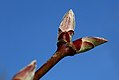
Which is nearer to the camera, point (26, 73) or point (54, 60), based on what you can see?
point (26, 73)

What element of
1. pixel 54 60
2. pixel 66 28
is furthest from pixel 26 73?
pixel 66 28

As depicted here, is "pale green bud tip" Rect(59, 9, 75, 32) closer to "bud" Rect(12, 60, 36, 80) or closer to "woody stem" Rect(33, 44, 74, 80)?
"woody stem" Rect(33, 44, 74, 80)

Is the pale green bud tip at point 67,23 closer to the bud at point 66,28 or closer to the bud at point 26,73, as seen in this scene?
the bud at point 66,28

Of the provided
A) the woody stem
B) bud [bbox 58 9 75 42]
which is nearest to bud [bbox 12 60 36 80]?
the woody stem

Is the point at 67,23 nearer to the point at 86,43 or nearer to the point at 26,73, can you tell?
the point at 86,43

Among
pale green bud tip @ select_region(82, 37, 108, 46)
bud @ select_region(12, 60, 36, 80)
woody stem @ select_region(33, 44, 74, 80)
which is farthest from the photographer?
pale green bud tip @ select_region(82, 37, 108, 46)

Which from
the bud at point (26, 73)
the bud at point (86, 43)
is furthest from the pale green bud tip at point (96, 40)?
the bud at point (26, 73)
